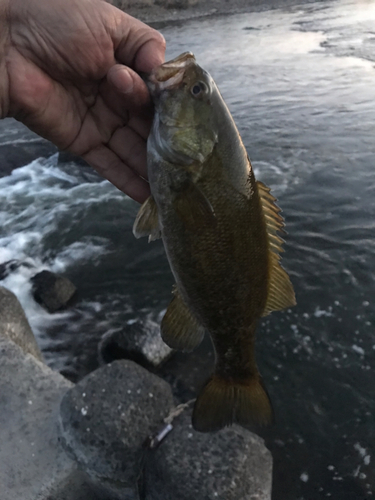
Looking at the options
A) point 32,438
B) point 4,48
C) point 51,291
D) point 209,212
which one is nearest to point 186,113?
point 209,212

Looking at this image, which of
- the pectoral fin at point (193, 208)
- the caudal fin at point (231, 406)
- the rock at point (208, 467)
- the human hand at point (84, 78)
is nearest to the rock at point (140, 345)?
the rock at point (208, 467)

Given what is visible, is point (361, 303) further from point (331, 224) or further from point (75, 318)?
point (75, 318)

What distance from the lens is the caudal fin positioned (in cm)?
236

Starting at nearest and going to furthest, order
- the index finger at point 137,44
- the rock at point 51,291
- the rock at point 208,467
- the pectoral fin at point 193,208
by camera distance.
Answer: the pectoral fin at point 193,208 → the index finger at point 137,44 → the rock at point 208,467 → the rock at point 51,291

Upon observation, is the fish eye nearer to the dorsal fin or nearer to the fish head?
the fish head

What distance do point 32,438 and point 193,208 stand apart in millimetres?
A: 2062

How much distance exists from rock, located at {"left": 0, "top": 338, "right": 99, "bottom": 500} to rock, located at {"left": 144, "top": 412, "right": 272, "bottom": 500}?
0.56 m

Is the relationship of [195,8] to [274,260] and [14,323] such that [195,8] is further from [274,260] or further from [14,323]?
[274,260]

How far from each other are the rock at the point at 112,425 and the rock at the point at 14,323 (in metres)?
1.19

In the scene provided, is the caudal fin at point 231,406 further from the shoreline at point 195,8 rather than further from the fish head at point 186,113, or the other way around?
the shoreline at point 195,8

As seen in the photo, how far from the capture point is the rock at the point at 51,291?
626 cm

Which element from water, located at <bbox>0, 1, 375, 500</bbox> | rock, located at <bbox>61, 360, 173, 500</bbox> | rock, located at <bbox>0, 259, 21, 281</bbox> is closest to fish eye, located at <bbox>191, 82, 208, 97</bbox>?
rock, located at <bbox>61, 360, 173, 500</bbox>

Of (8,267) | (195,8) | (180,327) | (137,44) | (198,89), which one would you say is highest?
(137,44)

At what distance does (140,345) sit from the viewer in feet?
16.5
